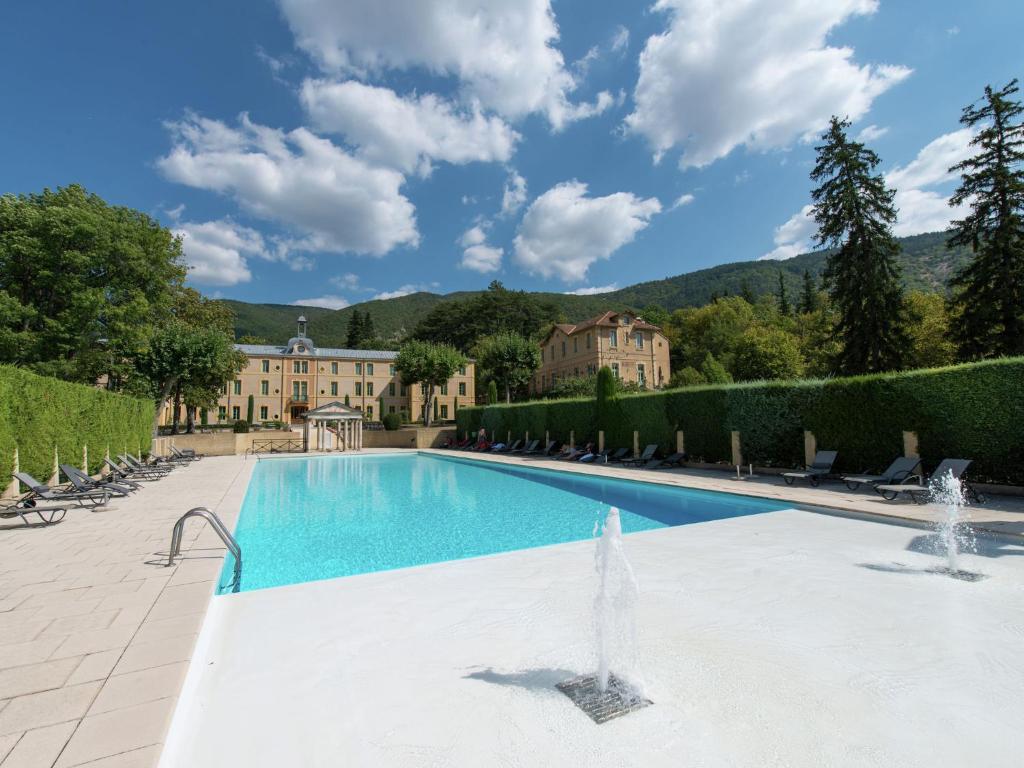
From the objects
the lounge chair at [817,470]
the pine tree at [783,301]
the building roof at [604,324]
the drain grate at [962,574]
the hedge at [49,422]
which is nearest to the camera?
the drain grate at [962,574]

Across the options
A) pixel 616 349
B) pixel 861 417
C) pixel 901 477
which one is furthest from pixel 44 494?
pixel 616 349

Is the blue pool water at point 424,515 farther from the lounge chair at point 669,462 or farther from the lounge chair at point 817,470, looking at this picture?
the lounge chair at point 669,462

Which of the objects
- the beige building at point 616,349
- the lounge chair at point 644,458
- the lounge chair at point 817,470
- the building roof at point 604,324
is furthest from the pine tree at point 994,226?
the building roof at point 604,324

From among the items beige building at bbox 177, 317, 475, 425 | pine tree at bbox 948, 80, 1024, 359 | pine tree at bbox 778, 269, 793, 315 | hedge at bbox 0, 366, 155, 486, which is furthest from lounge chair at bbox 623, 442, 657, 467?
pine tree at bbox 778, 269, 793, 315

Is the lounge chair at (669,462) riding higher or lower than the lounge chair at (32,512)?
lower

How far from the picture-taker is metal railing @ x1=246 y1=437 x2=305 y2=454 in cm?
3053

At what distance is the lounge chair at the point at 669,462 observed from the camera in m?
15.8


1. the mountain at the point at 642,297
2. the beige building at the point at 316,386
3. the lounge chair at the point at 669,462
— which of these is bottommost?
the lounge chair at the point at 669,462

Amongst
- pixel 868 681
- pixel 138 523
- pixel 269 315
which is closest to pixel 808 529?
pixel 868 681

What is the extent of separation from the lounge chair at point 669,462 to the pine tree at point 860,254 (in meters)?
10.3

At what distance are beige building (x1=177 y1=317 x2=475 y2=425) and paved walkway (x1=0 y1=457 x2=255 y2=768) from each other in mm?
42044

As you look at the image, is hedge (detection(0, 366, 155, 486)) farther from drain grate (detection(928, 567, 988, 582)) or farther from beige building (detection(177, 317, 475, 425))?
beige building (detection(177, 317, 475, 425))

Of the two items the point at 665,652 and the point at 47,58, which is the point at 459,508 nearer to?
the point at 665,652

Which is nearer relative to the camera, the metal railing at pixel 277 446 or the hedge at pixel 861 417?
the hedge at pixel 861 417
